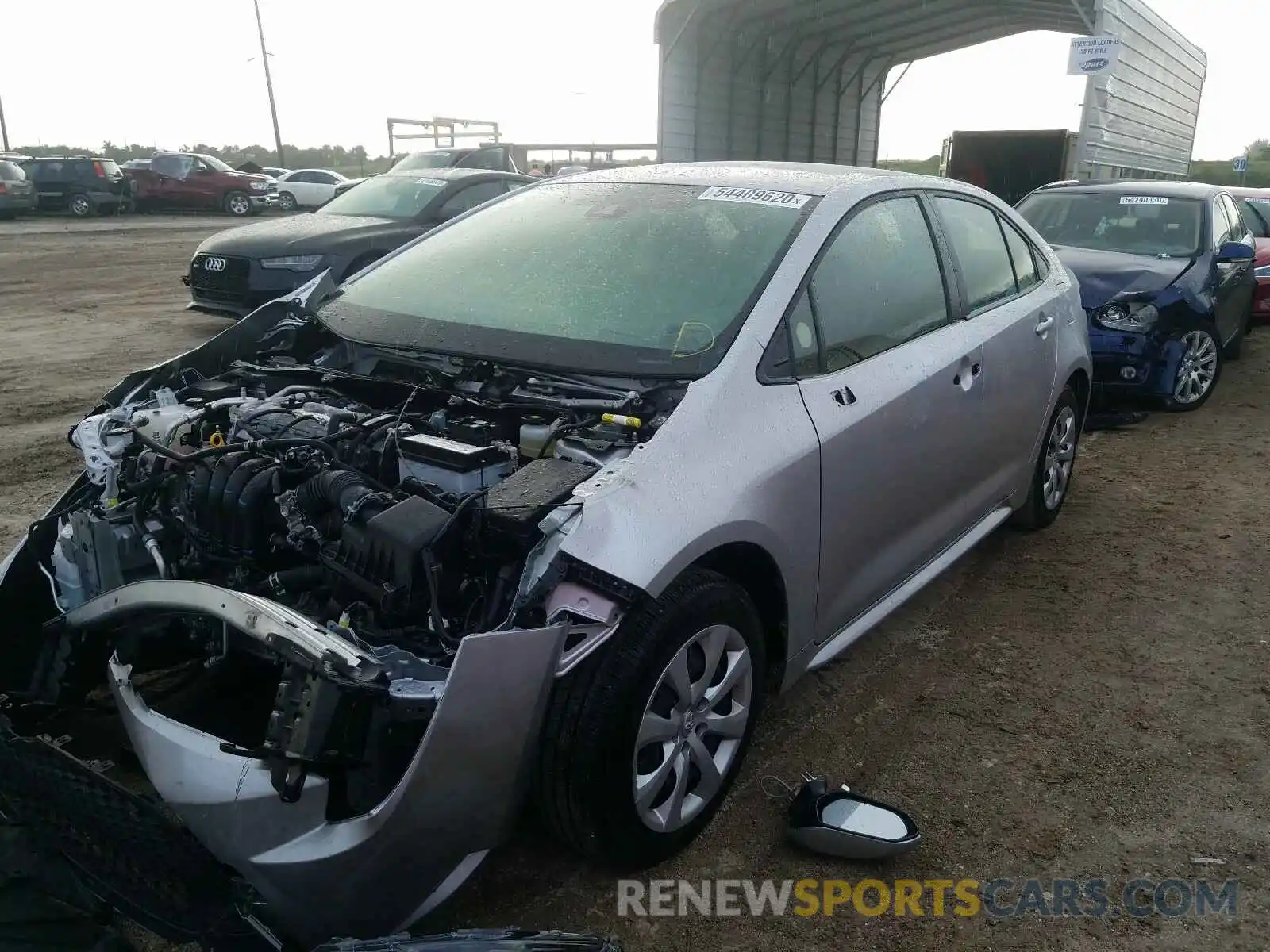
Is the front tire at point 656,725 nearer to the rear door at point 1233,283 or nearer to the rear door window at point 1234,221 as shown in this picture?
the rear door at point 1233,283

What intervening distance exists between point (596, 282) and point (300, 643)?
5.29ft

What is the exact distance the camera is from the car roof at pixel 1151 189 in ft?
26.2

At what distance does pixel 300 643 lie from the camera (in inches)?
78.2

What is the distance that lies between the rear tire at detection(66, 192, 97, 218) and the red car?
2408 cm

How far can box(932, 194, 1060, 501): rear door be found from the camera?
3729 millimetres

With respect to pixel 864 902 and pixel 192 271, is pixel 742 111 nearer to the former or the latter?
pixel 192 271

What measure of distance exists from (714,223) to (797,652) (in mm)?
1406

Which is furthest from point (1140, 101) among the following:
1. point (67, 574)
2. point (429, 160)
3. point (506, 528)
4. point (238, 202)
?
point (238, 202)

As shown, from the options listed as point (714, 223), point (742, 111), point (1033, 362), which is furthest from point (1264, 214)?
point (714, 223)

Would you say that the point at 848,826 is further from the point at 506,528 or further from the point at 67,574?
the point at 67,574

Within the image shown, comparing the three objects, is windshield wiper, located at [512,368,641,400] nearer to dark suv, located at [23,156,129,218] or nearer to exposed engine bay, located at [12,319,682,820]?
exposed engine bay, located at [12,319,682,820]

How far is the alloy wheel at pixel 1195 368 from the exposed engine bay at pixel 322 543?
5959mm

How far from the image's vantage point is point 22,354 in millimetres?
8500

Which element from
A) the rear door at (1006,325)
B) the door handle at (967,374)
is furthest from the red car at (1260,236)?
the door handle at (967,374)
